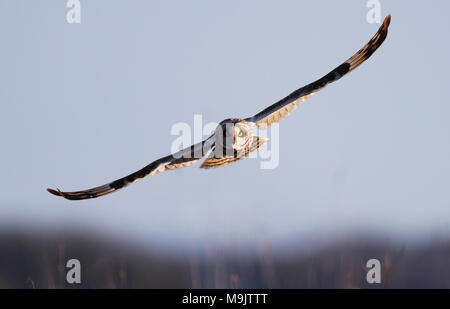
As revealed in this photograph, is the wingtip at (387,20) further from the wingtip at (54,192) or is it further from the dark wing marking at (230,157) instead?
the wingtip at (54,192)

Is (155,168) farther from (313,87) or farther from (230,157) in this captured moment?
(313,87)

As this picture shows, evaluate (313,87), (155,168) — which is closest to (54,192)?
(155,168)

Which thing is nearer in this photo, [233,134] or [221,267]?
[221,267]

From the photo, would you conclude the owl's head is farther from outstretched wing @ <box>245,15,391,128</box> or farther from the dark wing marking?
outstretched wing @ <box>245,15,391,128</box>

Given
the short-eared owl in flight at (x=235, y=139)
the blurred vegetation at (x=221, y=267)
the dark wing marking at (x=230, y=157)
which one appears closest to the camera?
the blurred vegetation at (x=221, y=267)

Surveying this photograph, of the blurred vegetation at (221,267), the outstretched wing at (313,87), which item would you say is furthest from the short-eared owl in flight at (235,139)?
the blurred vegetation at (221,267)
